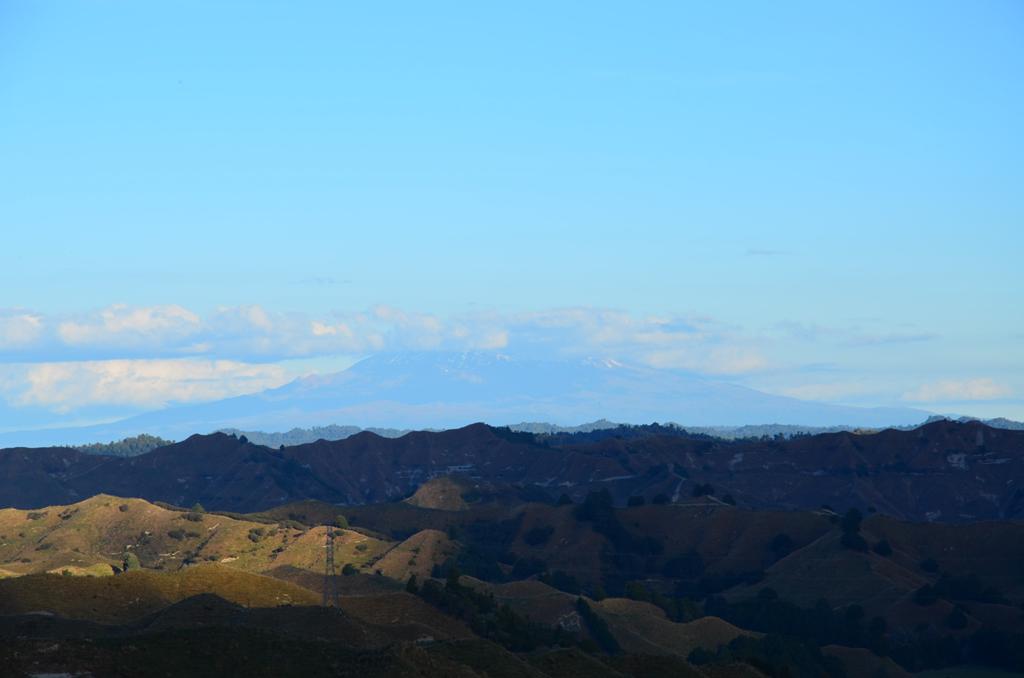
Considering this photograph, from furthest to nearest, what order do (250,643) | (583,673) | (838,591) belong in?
1. (838,591)
2. (583,673)
3. (250,643)

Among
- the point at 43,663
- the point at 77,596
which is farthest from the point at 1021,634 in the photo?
the point at 43,663

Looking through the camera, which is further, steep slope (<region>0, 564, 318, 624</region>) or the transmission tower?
the transmission tower

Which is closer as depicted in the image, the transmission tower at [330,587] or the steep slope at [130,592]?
the steep slope at [130,592]

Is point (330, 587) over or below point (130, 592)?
below

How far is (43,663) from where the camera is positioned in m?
78.2

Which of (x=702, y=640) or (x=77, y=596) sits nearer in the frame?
(x=77, y=596)

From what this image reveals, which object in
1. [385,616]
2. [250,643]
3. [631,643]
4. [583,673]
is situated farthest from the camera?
[631,643]

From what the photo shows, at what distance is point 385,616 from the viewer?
12594 cm

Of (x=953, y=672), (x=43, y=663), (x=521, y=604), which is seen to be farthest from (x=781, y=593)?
(x=43, y=663)

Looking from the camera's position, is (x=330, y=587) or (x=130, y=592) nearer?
(x=130, y=592)

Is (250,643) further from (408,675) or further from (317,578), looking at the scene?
(317,578)

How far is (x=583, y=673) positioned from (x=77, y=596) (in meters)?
44.0

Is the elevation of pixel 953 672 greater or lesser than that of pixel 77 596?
lesser

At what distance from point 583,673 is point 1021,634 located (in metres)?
84.4
